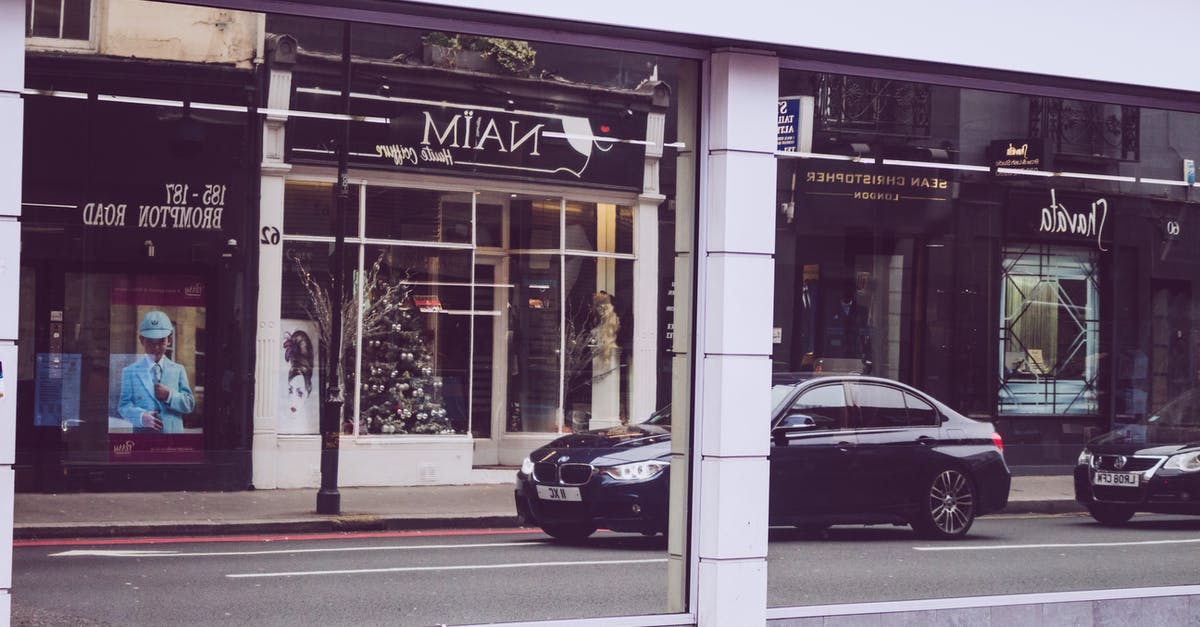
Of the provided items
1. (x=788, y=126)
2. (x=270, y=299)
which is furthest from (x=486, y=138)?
(x=788, y=126)

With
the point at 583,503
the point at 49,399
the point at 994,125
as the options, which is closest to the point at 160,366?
the point at 49,399

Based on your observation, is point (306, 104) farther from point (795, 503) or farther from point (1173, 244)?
point (1173, 244)

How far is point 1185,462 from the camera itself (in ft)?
31.7

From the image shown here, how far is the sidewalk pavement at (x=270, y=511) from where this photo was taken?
7797mm

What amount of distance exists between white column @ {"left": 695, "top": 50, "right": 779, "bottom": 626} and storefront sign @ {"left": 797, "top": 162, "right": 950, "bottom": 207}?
2.75 feet

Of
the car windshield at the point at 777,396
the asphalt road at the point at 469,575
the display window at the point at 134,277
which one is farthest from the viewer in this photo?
the car windshield at the point at 777,396

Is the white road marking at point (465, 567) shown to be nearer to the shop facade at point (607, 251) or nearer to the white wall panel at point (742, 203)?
the shop facade at point (607, 251)

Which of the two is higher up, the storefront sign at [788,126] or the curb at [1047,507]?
the storefront sign at [788,126]

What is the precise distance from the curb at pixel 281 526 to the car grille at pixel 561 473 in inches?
12.6

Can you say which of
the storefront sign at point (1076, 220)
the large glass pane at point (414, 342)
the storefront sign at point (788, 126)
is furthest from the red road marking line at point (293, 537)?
the storefront sign at point (1076, 220)

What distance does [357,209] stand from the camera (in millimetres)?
9062

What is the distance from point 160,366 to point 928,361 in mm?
5188

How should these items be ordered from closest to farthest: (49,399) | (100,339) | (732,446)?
(732,446), (49,399), (100,339)

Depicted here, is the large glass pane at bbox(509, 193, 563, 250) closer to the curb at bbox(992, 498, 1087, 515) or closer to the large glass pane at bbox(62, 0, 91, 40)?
the large glass pane at bbox(62, 0, 91, 40)
